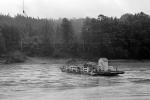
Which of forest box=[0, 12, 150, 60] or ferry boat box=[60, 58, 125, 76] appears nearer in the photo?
ferry boat box=[60, 58, 125, 76]

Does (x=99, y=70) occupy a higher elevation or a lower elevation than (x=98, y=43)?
lower

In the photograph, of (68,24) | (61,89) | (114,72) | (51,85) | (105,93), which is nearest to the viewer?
(105,93)

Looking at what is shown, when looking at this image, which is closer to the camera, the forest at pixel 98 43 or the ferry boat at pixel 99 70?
the ferry boat at pixel 99 70

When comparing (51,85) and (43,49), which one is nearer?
(51,85)

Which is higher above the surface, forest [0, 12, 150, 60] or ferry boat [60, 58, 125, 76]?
forest [0, 12, 150, 60]

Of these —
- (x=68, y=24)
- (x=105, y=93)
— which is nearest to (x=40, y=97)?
(x=105, y=93)

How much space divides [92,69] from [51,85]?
2668cm

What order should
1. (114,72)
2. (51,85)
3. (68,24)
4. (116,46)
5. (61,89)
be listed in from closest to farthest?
(61,89) → (51,85) → (114,72) → (116,46) → (68,24)

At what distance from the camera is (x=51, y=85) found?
234ft

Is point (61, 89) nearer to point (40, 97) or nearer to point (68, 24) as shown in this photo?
point (40, 97)

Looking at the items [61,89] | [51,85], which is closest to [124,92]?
[61,89]

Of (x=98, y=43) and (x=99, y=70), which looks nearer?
(x=99, y=70)

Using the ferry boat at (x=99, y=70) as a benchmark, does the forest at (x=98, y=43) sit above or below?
above

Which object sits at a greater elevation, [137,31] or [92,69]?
[137,31]
